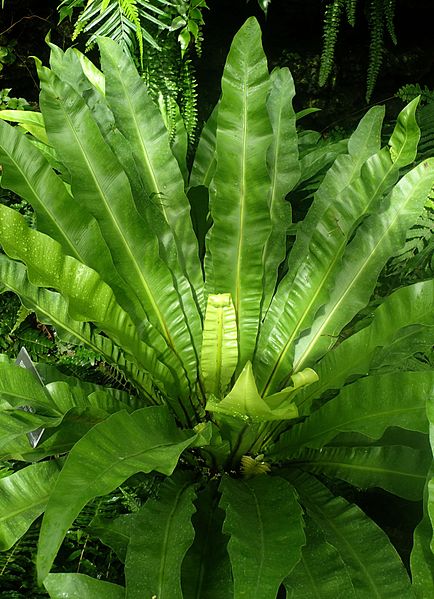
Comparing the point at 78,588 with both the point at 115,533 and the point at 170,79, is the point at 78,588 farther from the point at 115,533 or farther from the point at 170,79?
the point at 170,79

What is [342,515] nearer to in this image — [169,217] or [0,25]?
[169,217]

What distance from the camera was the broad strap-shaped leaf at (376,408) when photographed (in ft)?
2.58

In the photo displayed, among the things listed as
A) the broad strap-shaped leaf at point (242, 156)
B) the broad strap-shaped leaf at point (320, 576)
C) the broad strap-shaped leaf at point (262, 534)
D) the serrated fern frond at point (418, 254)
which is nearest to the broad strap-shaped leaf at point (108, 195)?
the broad strap-shaped leaf at point (242, 156)

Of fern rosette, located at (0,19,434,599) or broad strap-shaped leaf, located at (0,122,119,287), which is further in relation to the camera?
broad strap-shaped leaf, located at (0,122,119,287)

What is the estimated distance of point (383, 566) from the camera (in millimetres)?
761

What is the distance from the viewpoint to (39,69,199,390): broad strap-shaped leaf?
0.96 metres

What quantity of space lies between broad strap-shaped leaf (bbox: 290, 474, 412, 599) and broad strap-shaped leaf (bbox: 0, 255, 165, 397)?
290 mm

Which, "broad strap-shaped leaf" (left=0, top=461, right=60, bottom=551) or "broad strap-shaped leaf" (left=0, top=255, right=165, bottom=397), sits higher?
"broad strap-shaped leaf" (left=0, top=255, right=165, bottom=397)

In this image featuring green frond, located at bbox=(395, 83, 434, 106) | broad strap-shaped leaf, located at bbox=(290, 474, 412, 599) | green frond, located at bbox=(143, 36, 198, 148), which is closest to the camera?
broad strap-shaped leaf, located at bbox=(290, 474, 412, 599)

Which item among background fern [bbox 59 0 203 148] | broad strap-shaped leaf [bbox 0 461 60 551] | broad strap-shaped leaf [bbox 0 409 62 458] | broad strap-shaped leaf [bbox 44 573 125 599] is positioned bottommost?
broad strap-shaped leaf [bbox 44 573 125 599]

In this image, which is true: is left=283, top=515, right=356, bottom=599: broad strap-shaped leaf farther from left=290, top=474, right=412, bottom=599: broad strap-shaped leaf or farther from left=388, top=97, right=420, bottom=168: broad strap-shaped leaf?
left=388, top=97, right=420, bottom=168: broad strap-shaped leaf

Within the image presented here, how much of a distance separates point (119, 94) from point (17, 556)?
0.79 metres

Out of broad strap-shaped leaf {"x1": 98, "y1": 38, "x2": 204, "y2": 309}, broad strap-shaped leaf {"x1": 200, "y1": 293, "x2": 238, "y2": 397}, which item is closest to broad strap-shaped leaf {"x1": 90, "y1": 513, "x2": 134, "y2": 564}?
broad strap-shaped leaf {"x1": 200, "y1": 293, "x2": 238, "y2": 397}

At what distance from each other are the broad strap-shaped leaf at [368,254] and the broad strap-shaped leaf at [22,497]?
42cm
